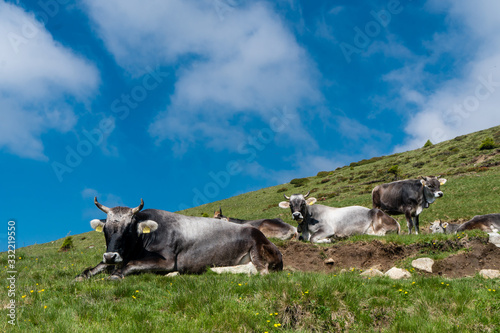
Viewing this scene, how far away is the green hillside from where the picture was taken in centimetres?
3378

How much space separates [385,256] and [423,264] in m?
1.64

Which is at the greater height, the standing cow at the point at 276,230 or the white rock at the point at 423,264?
the standing cow at the point at 276,230

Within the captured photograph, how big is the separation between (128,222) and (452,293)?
7772 millimetres

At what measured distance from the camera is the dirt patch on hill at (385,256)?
37.5ft

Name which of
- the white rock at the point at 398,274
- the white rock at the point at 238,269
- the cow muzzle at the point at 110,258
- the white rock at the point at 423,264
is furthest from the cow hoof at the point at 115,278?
the white rock at the point at 423,264

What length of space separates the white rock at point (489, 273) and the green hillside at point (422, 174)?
15957 mm

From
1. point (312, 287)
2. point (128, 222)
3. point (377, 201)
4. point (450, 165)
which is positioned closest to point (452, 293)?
point (312, 287)

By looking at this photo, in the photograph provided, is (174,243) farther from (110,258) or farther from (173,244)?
(110,258)

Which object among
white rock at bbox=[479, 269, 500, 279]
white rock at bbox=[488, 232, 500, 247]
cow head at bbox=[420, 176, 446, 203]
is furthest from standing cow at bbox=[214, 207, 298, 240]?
white rock at bbox=[479, 269, 500, 279]

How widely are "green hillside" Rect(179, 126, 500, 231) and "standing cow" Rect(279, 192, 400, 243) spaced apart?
10.0 m

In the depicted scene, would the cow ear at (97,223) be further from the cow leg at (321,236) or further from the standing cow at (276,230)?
the standing cow at (276,230)

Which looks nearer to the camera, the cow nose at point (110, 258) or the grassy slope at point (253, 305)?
the grassy slope at point (253, 305)

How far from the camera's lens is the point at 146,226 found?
9695 millimetres

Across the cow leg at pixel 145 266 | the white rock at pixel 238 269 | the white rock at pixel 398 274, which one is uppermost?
the cow leg at pixel 145 266
